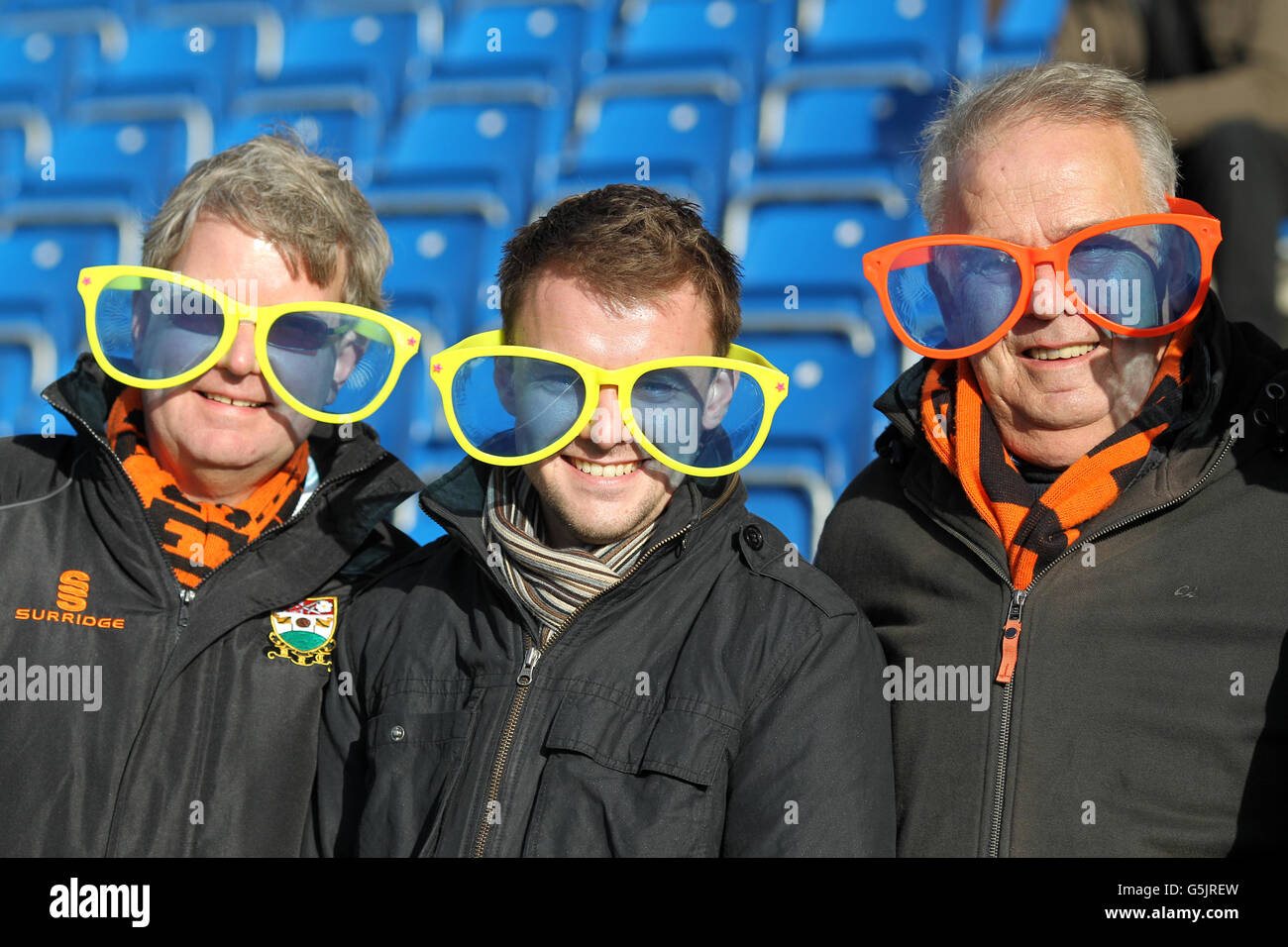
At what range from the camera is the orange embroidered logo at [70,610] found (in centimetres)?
185

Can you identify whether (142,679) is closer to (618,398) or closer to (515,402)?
(515,402)

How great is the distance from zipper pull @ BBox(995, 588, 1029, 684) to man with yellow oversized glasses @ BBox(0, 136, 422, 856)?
0.92 meters

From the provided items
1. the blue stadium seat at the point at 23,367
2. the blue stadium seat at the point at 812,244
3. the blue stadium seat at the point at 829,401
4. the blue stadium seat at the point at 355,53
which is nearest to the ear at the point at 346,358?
the blue stadium seat at the point at 829,401

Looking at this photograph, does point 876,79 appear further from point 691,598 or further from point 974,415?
point 691,598

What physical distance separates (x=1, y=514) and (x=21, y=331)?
2189 millimetres

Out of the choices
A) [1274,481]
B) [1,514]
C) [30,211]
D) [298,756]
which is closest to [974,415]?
[1274,481]

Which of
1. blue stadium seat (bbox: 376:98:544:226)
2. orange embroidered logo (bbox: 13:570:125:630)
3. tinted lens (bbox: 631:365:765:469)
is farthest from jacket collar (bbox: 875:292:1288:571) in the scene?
blue stadium seat (bbox: 376:98:544:226)

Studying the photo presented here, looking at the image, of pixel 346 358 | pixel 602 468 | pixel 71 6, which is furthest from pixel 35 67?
pixel 602 468

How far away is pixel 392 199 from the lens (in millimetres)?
3967

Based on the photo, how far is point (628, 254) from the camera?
1.73m

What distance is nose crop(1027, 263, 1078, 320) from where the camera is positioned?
1.72m

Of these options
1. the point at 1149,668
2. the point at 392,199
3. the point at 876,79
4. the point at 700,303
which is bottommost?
the point at 1149,668

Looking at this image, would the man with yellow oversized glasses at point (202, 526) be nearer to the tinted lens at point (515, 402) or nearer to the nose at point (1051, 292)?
the tinted lens at point (515, 402)

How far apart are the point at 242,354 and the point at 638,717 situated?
812 mm
